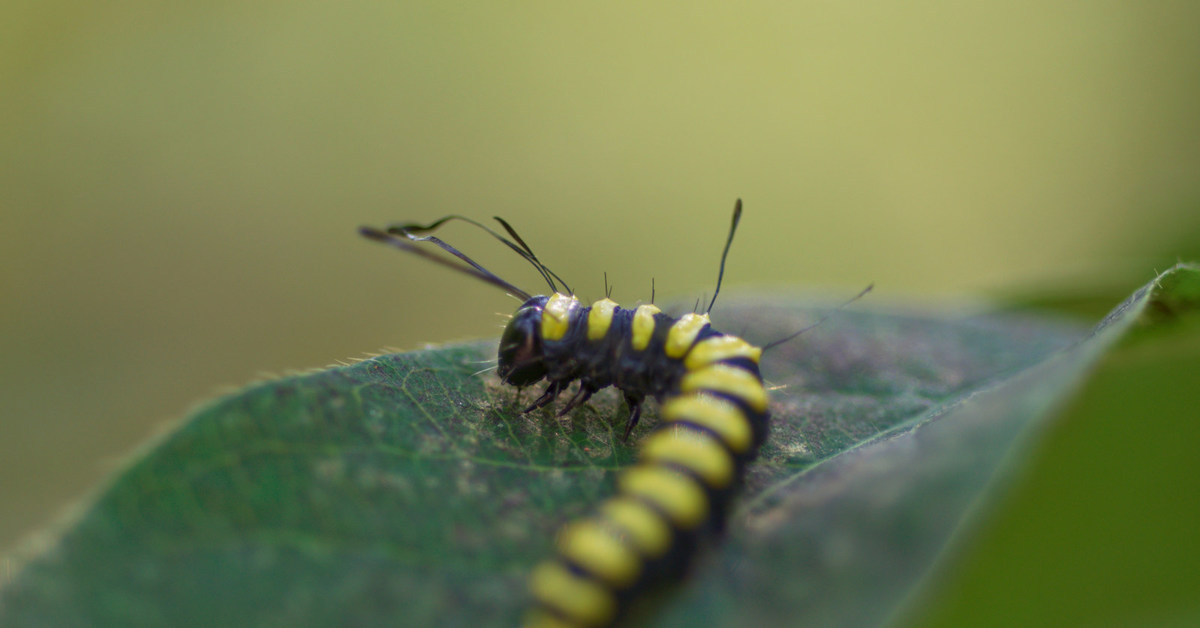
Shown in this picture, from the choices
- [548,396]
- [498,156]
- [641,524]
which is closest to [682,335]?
[548,396]

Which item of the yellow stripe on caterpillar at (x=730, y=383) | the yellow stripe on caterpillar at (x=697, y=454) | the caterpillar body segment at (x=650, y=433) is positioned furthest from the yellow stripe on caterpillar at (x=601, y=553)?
the yellow stripe on caterpillar at (x=730, y=383)

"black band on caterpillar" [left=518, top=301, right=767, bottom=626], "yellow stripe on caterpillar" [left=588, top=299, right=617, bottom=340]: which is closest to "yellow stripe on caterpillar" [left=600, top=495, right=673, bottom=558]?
"black band on caterpillar" [left=518, top=301, right=767, bottom=626]

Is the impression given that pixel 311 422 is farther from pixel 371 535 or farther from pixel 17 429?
pixel 17 429

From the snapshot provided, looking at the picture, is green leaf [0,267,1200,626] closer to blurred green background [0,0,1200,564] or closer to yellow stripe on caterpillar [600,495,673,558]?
yellow stripe on caterpillar [600,495,673,558]

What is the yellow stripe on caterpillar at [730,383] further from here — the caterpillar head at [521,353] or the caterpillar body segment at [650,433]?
the caterpillar head at [521,353]

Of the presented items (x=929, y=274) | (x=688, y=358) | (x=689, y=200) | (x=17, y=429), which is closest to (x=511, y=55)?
(x=689, y=200)

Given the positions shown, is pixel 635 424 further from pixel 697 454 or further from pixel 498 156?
pixel 498 156
